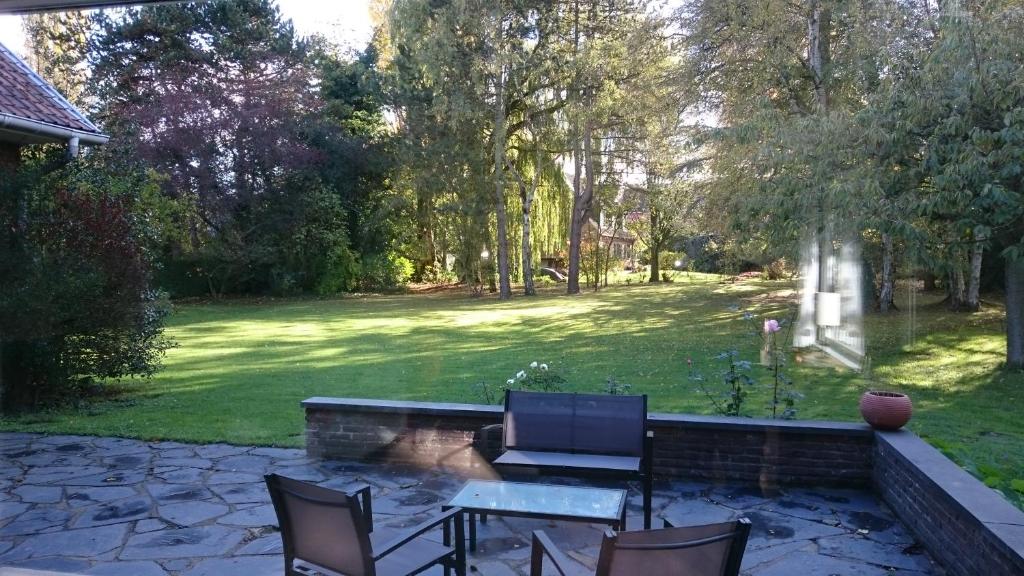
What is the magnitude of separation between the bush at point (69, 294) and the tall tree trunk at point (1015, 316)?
11.3 meters

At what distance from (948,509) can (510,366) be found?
7435 mm

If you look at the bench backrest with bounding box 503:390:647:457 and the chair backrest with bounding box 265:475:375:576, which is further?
the bench backrest with bounding box 503:390:647:457

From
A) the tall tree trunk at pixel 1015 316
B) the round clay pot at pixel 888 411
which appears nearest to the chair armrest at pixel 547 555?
the round clay pot at pixel 888 411

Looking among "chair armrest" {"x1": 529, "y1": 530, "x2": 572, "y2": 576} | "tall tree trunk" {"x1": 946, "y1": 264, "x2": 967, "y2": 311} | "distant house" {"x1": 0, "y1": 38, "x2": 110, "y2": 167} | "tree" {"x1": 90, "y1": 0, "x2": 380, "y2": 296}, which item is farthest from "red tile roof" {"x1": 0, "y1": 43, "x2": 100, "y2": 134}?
A: "tall tree trunk" {"x1": 946, "y1": 264, "x2": 967, "y2": 311}

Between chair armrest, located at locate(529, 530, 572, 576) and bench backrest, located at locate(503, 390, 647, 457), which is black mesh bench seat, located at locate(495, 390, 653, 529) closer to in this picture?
bench backrest, located at locate(503, 390, 647, 457)

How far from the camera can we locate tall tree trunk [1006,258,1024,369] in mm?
10875

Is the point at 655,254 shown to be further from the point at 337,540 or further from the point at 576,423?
the point at 337,540

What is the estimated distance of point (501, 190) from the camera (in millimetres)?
24531

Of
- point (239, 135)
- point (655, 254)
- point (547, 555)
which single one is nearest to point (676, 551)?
point (547, 555)

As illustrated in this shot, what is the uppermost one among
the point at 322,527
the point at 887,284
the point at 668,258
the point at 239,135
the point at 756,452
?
the point at 239,135

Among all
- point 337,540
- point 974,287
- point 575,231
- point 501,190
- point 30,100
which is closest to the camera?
point 337,540

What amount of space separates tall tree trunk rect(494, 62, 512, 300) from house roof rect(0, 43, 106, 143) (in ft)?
49.6

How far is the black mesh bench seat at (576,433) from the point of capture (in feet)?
14.3

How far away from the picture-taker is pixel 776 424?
499 centimetres
